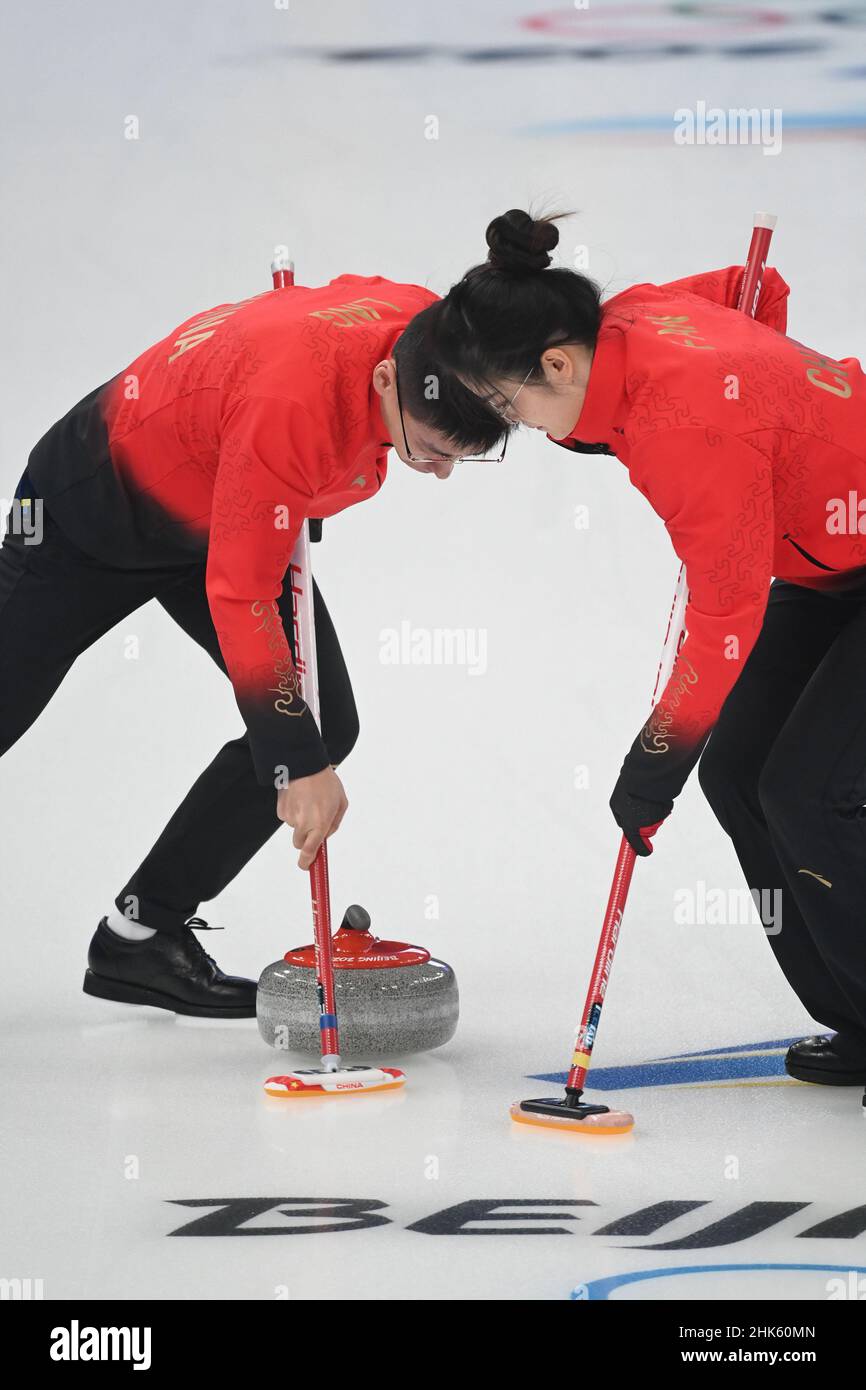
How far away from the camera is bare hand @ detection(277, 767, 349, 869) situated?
283 centimetres

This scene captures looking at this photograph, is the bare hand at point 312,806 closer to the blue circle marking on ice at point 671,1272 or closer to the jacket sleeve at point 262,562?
the jacket sleeve at point 262,562

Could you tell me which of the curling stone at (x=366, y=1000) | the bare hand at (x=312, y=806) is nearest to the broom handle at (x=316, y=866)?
the curling stone at (x=366, y=1000)

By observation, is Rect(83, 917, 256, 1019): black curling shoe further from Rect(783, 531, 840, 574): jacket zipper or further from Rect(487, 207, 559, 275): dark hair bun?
Rect(487, 207, 559, 275): dark hair bun

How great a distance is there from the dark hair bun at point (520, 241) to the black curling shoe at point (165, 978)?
5.38 feet

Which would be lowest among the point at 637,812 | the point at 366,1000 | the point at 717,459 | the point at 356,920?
the point at 366,1000

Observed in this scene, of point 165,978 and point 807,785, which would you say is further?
point 165,978

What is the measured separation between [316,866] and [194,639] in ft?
1.91

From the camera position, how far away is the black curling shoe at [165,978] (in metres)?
3.54

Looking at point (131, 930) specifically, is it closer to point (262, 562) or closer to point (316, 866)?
point (316, 866)

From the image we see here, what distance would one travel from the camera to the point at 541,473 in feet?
18.5

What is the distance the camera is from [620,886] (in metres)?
2.89

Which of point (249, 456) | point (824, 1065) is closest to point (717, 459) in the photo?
point (249, 456)

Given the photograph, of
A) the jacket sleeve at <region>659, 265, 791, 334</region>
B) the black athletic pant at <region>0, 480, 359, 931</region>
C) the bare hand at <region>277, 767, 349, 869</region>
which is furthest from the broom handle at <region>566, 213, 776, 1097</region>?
the black athletic pant at <region>0, 480, 359, 931</region>

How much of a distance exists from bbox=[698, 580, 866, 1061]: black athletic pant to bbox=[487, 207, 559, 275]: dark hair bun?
0.80 meters
